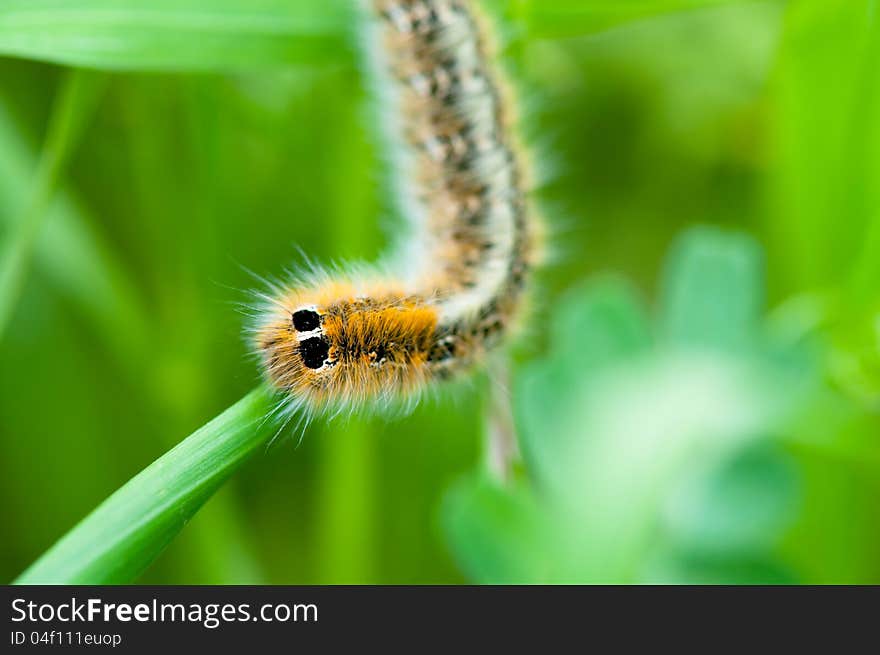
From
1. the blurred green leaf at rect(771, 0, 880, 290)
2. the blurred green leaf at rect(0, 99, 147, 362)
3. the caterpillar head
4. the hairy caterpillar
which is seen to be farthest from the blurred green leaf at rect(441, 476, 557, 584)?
the blurred green leaf at rect(0, 99, 147, 362)

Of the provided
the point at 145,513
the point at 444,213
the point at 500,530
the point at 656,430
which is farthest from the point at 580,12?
the point at 145,513

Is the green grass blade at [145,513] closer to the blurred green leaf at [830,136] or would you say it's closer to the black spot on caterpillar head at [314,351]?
the black spot on caterpillar head at [314,351]

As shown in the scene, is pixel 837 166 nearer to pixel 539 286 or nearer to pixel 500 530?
pixel 539 286

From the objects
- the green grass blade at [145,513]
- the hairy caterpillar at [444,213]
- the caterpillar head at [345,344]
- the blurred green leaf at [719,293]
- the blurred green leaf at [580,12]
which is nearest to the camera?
the green grass blade at [145,513]

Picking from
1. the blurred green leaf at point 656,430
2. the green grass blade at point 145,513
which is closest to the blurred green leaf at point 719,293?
the blurred green leaf at point 656,430

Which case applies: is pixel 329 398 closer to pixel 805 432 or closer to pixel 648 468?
pixel 648 468

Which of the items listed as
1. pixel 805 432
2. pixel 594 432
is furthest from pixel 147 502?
pixel 805 432
